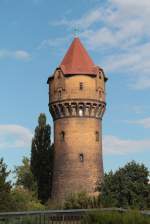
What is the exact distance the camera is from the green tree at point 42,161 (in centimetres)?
4909

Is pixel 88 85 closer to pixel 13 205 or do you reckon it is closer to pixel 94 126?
pixel 94 126

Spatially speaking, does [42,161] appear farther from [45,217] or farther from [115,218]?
[115,218]

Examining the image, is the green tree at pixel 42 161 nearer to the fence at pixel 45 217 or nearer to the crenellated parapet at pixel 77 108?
the crenellated parapet at pixel 77 108

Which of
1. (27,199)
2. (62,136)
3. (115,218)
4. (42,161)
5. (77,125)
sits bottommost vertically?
(115,218)

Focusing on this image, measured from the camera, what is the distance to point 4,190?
102ft

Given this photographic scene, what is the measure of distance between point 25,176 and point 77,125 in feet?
34.6

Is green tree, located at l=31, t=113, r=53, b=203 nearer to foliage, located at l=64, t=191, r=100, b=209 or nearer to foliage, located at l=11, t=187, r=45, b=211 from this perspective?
foliage, located at l=11, t=187, r=45, b=211

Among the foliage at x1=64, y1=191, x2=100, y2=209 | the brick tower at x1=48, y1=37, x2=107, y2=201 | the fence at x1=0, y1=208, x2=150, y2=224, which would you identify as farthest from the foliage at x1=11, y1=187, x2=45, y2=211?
the fence at x1=0, y1=208, x2=150, y2=224

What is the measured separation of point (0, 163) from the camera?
105 ft

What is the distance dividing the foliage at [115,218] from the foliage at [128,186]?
19.9 meters

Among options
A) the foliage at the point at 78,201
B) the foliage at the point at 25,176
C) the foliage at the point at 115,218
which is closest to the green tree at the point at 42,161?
the foliage at the point at 25,176

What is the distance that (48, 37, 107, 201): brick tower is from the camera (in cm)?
4297

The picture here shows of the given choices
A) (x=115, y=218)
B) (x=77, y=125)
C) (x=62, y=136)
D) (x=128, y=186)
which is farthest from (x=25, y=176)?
(x=115, y=218)

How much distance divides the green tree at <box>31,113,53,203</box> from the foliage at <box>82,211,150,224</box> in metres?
34.2
